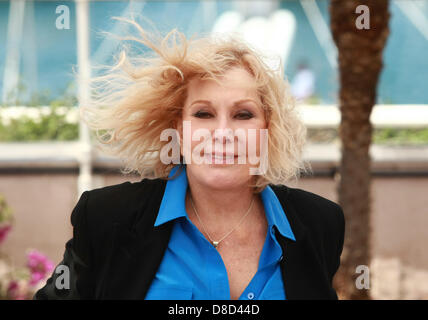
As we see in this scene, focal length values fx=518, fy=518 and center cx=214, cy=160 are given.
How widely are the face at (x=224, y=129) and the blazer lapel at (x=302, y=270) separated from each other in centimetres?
28

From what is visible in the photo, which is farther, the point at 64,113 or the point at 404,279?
the point at 64,113

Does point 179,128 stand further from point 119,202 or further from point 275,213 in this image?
point 275,213

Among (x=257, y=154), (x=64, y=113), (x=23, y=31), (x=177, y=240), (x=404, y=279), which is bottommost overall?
(x=404, y=279)

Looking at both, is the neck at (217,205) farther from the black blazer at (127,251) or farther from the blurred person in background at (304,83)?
the blurred person in background at (304,83)

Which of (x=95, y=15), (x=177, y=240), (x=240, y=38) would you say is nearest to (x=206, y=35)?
(x=240, y=38)

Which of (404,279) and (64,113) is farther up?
(64,113)

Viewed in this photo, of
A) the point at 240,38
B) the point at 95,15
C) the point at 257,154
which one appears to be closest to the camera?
the point at 257,154

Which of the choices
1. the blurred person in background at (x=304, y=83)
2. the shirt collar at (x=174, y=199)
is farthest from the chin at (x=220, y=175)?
the blurred person in background at (x=304, y=83)

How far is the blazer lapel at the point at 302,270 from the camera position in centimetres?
173
